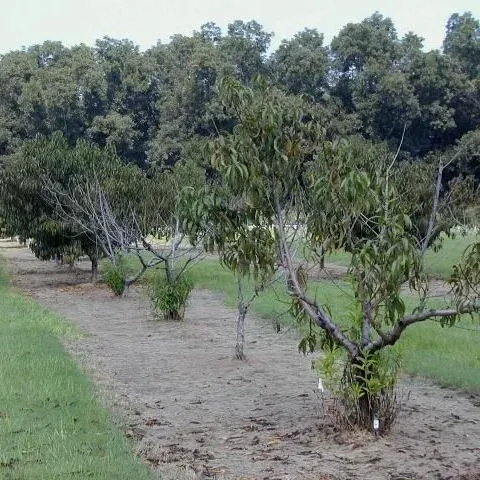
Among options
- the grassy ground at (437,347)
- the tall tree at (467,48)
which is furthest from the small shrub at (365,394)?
the tall tree at (467,48)

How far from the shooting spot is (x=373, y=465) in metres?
Result: 6.77

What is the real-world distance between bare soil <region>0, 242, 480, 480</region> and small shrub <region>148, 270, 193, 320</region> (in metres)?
0.91

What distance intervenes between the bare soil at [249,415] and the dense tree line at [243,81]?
33645 millimetres

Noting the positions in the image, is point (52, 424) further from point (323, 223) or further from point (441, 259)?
point (441, 259)

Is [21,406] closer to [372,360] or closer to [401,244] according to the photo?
[372,360]

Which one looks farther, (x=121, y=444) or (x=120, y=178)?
(x=120, y=178)

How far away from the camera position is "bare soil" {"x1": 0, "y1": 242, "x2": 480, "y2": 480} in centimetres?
682

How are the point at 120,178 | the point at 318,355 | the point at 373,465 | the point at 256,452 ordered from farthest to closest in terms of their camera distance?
the point at 120,178, the point at 318,355, the point at 256,452, the point at 373,465

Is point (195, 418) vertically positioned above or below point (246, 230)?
below

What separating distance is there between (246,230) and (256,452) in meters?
2.02

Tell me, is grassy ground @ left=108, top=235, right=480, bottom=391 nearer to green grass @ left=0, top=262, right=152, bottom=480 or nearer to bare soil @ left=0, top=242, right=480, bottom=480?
bare soil @ left=0, top=242, right=480, bottom=480

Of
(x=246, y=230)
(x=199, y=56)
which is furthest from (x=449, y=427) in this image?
(x=199, y=56)

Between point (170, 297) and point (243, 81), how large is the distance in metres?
38.0

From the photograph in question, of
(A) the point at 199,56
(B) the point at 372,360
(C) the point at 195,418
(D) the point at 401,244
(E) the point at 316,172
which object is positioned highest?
(A) the point at 199,56
